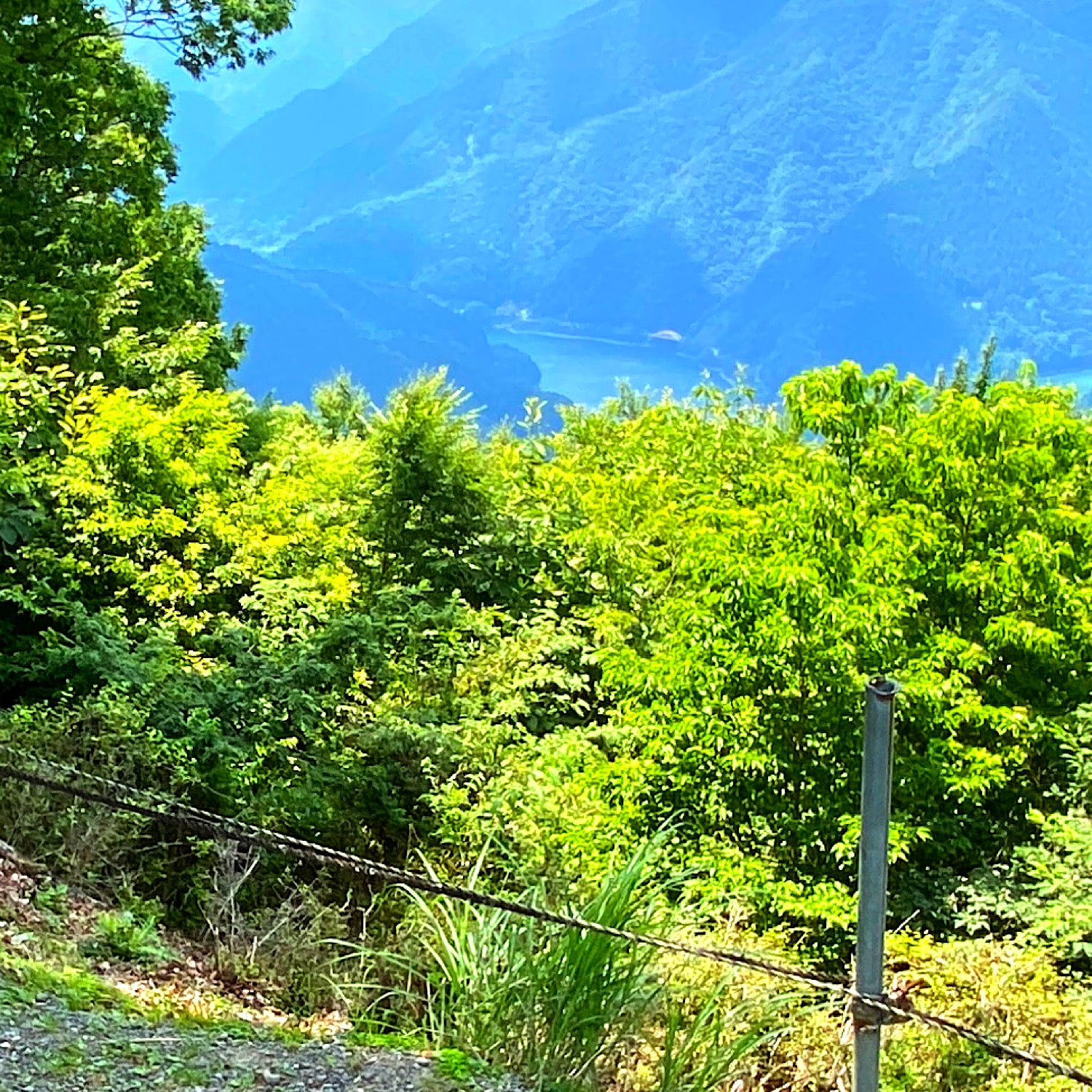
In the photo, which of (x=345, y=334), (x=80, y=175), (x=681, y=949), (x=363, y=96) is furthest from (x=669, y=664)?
(x=363, y=96)

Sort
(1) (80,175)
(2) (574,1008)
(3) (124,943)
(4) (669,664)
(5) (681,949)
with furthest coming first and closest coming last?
(1) (80,175) < (4) (669,664) < (3) (124,943) < (2) (574,1008) < (5) (681,949)

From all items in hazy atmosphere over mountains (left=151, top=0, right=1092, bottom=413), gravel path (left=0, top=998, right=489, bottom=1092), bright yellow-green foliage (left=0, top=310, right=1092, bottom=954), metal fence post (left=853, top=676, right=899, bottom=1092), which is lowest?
gravel path (left=0, top=998, right=489, bottom=1092)

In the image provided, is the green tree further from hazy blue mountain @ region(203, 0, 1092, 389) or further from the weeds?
hazy blue mountain @ region(203, 0, 1092, 389)

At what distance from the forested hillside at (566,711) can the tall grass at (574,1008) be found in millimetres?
12

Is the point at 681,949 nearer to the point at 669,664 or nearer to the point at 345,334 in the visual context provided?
the point at 669,664

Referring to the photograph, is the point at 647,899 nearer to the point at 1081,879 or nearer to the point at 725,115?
the point at 1081,879

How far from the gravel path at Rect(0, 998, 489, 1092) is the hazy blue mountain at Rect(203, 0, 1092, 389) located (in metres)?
108

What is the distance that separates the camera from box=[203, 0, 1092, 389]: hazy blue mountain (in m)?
114

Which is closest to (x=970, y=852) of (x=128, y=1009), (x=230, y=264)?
(x=128, y=1009)

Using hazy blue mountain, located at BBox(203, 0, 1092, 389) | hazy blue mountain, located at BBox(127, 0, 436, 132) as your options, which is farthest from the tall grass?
hazy blue mountain, located at BBox(127, 0, 436, 132)

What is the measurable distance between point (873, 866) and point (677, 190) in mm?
133525

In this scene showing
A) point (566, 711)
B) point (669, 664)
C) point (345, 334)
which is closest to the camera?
point (669, 664)

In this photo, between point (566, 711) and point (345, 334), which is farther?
point (345, 334)

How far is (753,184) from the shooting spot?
415 feet
